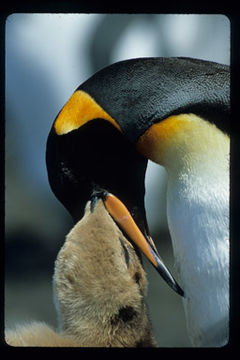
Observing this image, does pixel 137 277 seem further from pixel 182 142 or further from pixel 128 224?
pixel 182 142

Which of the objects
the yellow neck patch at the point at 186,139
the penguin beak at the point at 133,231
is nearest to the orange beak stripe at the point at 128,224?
the penguin beak at the point at 133,231

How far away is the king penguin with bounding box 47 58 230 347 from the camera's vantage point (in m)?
1.12

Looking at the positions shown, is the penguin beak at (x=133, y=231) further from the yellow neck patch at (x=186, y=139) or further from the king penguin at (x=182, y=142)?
the yellow neck patch at (x=186, y=139)

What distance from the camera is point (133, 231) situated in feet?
3.75

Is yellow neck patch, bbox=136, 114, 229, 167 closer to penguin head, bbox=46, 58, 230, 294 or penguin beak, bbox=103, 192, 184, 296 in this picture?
penguin head, bbox=46, 58, 230, 294

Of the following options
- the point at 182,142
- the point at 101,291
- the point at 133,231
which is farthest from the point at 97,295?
the point at 182,142

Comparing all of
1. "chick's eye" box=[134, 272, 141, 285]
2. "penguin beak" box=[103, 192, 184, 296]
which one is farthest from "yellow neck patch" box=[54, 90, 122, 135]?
"chick's eye" box=[134, 272, 141, 285]

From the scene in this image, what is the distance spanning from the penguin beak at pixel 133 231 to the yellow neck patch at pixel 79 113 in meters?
0.14

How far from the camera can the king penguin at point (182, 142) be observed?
112cm
